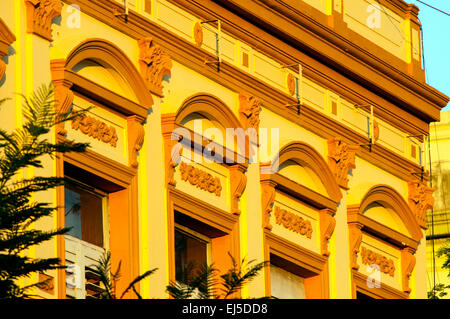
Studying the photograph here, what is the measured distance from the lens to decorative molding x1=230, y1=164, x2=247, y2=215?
974 inches

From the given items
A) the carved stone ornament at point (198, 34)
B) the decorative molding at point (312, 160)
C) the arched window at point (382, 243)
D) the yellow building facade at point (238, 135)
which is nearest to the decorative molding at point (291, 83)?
the yellow building facade at point (238, 135)

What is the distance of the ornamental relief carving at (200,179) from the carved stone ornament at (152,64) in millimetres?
1200

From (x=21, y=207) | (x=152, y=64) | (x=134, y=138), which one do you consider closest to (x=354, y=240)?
(x=152, y=64)

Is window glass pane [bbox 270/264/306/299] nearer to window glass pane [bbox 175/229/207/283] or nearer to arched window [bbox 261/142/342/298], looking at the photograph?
arched window [bbox 261/142/342/298]

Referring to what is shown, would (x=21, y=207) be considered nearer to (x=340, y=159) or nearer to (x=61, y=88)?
(x=61, y=88)

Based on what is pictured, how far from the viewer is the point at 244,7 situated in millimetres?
25594

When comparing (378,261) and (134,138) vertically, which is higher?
(134,138)

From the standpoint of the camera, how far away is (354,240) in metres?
27.9

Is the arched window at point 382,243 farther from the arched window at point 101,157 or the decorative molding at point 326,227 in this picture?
the arched window at point 101,157

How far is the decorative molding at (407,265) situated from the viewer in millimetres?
29516

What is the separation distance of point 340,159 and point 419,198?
3.00 meters
